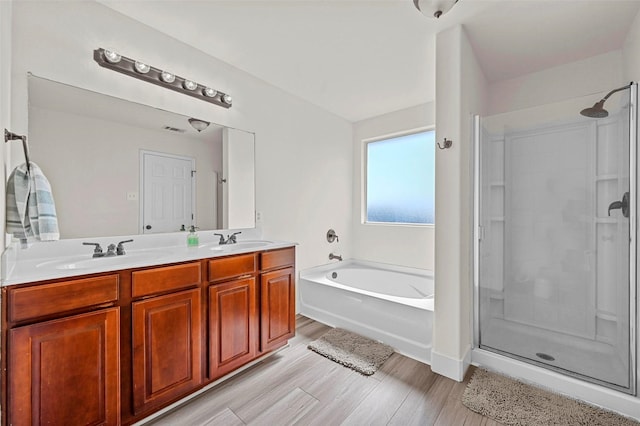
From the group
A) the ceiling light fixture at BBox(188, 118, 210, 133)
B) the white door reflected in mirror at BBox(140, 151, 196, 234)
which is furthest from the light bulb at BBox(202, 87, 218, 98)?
the white door reflected in mirror at BBox(140, 151, 196, 234)

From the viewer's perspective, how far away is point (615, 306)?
1.78 meters

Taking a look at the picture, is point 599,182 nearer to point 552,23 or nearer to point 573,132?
point 573,132

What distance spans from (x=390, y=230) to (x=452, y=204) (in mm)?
1624

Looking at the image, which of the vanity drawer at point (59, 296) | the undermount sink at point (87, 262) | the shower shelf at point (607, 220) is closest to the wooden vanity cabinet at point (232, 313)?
the undermount sink at point (87, 262)

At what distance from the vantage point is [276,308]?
7.30 feet

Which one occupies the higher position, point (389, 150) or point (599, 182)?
point (389, 150)

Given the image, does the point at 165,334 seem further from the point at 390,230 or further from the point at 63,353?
the point at 390,230

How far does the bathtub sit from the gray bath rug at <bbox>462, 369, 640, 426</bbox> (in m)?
0.45

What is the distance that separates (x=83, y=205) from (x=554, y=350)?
3.36m

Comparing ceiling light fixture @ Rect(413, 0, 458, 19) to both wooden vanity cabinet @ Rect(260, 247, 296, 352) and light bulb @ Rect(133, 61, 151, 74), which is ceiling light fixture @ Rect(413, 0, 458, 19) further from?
wooden vanity cabinet @ Rect(260, 247, 296, 352)

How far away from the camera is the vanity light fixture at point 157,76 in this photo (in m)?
1.73

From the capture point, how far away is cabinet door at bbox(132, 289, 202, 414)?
4.81 feet

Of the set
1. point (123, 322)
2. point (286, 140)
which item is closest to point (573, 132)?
point (286, 140)

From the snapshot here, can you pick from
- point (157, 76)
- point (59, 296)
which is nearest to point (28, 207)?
point (59, 296)
